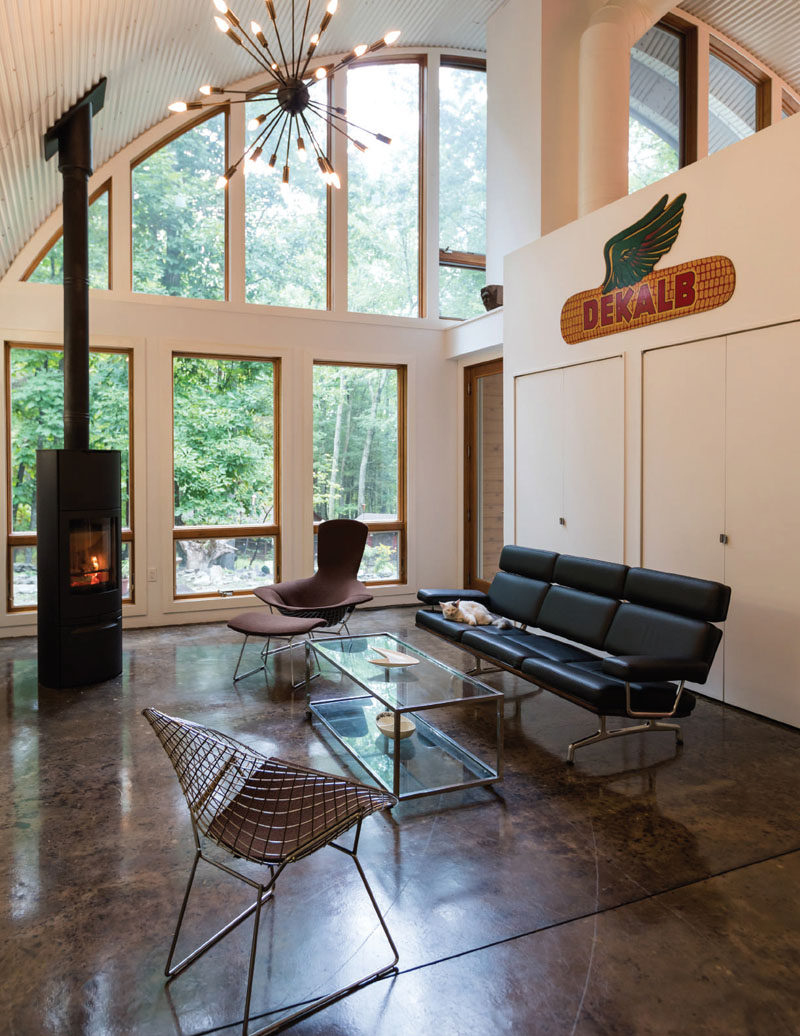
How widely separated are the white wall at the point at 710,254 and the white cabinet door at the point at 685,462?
67mm

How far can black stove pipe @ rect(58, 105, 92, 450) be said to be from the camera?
500cm

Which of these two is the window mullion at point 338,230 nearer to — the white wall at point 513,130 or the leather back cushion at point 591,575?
the white wall at point 513,130

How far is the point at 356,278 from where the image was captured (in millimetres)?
7680

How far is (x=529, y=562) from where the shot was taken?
5191 mm

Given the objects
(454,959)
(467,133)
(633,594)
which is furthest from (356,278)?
(454,959)

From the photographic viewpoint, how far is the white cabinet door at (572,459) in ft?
17.2

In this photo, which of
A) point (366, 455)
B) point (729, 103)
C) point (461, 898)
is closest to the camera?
point (461, 898)

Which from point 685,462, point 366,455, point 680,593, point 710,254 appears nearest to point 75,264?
point 366,455

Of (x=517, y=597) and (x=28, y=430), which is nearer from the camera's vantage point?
(x=517, y=597)

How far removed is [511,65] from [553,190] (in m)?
1.52

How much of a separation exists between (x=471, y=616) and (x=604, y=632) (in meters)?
0.99

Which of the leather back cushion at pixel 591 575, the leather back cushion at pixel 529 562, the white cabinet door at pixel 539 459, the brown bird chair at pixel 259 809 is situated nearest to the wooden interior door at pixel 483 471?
the white cabinet door at pixel 539 459

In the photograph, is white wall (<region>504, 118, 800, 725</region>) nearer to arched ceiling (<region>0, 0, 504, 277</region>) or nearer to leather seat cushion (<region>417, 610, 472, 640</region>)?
leather seat cushion (<region>417, 610, 472, 640</region>)

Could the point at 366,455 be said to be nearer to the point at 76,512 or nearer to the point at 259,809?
the point at 76,512
